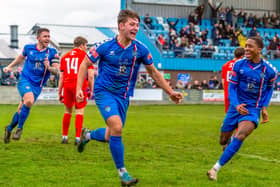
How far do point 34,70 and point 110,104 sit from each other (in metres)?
4.49

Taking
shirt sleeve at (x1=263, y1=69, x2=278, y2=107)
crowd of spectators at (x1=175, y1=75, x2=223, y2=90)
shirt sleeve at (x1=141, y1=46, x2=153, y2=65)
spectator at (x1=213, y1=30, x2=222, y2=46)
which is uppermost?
spectator at (x1=213, y1=30, x2=222, y2=46)

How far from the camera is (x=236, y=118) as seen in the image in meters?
8.01

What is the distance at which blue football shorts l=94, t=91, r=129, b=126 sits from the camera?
21.6 ft

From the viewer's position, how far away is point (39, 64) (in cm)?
1073

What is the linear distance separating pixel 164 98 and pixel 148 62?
2514 cm


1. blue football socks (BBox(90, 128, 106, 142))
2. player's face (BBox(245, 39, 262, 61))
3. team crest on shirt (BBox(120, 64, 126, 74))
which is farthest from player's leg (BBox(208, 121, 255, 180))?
team crest on shirt (BBox(120, 64, 126, 74))

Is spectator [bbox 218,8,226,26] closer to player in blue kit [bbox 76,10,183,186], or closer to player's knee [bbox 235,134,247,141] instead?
player's knee [bbox 235,134,247,141]

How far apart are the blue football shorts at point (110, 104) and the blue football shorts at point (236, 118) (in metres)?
1.85

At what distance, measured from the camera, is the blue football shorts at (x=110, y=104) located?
21.6ft

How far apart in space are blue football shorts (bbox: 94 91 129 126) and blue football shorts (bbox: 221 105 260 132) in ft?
6.06

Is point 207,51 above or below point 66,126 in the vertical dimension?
above

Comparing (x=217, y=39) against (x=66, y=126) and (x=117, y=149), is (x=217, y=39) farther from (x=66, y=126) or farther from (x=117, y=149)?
(x=117, y=149)

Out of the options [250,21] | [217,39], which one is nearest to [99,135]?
[217,39]

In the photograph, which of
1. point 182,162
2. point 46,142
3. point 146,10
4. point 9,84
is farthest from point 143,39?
point 182,162
